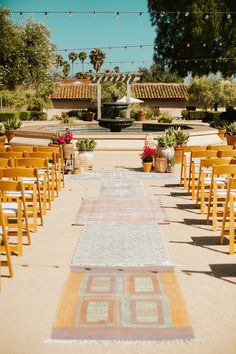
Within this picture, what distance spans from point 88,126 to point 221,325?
29883 millimetres

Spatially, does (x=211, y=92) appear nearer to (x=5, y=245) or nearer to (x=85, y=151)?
(x=85, y=151)

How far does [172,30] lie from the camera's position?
38125 mm

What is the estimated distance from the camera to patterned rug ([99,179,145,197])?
11.7m

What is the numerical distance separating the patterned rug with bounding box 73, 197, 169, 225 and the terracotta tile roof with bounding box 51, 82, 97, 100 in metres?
46.7

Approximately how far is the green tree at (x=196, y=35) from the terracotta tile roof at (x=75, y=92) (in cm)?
1904

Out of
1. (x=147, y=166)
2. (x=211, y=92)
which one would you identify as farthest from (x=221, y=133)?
(x=211, y=92)

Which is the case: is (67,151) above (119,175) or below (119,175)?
above

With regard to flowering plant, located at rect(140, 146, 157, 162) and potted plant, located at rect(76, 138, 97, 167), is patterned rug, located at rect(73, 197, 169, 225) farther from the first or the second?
potted plant, located at rect(76, 138, 97, 167)

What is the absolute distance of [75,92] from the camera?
5834 centimetres

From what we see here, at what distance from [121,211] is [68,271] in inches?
139

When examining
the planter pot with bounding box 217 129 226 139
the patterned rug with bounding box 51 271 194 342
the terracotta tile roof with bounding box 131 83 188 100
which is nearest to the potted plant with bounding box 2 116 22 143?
the planter pot with bounding box 217 129 226 139

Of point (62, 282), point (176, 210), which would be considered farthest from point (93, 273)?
point (176, 210)

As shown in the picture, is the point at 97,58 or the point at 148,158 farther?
the point at 97,58

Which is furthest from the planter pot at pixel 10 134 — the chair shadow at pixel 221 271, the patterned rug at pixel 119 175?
the chair shadow at pixel 221 271
